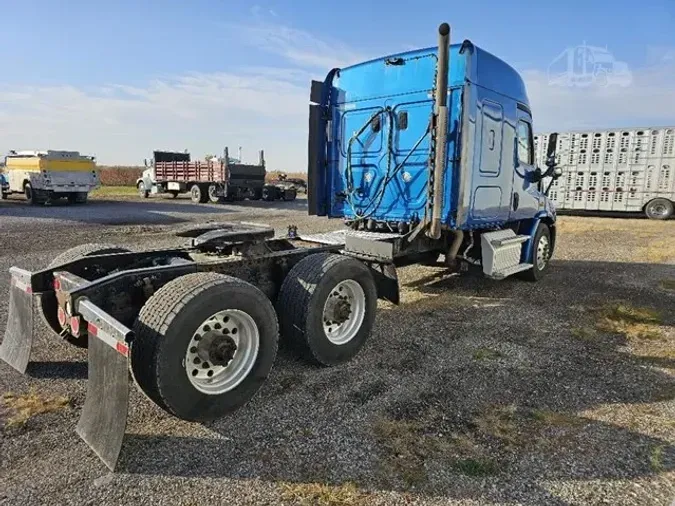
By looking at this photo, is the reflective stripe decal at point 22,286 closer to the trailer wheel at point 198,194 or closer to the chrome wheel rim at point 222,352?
the chrome wheel rim at point 222,352

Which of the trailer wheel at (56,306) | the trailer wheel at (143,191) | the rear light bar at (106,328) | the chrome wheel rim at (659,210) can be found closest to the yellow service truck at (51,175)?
the trailer wheel at (143,191)

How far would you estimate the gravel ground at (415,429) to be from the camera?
253cm

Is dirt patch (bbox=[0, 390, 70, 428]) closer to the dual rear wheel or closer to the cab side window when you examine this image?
the dual rear wheel

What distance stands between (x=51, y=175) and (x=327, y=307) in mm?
20503

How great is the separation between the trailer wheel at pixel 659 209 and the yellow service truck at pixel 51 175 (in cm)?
2406

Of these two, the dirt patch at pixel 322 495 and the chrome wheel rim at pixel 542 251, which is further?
the chrome wheel rim at pixel 542 251

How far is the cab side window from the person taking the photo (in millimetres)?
6910

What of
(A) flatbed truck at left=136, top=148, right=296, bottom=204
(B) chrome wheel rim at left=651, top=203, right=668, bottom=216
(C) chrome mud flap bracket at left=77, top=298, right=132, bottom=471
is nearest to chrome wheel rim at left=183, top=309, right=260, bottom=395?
(C) chrome mud flap bracket at left=77, top=298, right=132, bottom=471

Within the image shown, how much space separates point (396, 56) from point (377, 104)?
0.63 meters

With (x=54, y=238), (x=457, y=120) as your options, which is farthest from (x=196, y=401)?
(x=54, y=238)

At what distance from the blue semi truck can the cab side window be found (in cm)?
3

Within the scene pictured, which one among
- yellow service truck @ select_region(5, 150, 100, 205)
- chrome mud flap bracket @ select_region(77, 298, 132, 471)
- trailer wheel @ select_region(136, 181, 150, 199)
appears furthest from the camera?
trailer wheel @ select_region(136, 181, 150, 199)

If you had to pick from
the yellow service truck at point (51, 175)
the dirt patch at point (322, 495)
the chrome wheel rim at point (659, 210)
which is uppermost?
the yellow service truck at point (51, 175)

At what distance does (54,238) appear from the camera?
37.9 feet
